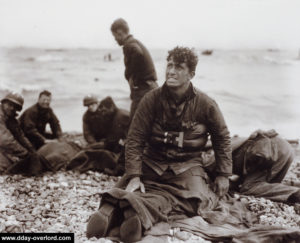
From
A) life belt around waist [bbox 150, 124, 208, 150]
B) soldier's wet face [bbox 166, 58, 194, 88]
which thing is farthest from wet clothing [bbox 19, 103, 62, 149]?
soldier's wet face [bbox 166, 58, 194, 88]

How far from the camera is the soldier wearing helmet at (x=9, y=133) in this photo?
5.67 metres

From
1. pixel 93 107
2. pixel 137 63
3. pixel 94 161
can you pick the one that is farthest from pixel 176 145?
pixel 93 107

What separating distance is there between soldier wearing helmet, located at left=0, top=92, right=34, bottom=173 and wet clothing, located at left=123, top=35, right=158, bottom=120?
1.73 m

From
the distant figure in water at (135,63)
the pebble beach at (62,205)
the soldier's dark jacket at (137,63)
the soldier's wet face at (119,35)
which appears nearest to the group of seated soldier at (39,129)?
the pebble beach at (62,205)

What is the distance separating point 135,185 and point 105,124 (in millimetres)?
3326

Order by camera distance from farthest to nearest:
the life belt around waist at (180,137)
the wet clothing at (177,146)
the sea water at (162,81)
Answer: the sea water at (162,81) → the life belt around waist at (180,137) → the wet clothing at (177,146)

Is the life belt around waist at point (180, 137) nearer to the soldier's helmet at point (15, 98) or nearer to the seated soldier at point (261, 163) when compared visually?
the seated soldier at point (261, 163)

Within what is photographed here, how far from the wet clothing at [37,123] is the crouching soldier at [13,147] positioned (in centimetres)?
68

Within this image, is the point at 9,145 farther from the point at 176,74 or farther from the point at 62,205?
the point at 176,74

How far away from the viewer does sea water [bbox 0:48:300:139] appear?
1066 centimetres

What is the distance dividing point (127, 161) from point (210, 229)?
99cm

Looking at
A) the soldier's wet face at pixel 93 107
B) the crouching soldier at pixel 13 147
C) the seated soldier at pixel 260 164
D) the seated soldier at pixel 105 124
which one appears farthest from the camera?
the soldier's wet face at pixel 93 107

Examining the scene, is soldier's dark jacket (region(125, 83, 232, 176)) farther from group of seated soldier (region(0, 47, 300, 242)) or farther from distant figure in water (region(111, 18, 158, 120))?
distant figure in water (region(111, 18, 158, 120))

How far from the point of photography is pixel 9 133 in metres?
5.74
